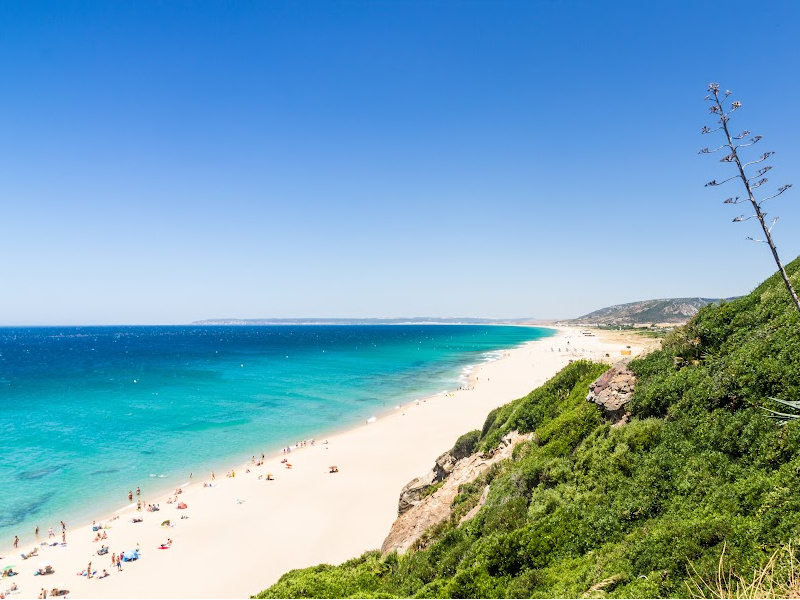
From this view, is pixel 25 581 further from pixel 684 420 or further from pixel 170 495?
pixel 684 420

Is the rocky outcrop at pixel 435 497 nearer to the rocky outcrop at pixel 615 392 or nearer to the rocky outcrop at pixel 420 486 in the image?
the rocky outcrop at pixel 420 486

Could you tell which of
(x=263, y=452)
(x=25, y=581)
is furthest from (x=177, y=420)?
(x=25, y=581)

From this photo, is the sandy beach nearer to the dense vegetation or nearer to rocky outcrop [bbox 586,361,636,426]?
rocky outcrop [bbox 586,361,636,426]

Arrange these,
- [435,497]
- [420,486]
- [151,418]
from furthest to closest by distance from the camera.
→ 1. [151,418]
2. [420,486]
3. [435,497]

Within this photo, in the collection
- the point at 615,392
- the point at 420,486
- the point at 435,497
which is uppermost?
the point at 615,392

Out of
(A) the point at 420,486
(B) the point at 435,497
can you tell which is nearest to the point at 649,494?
(B) the point at 435,497

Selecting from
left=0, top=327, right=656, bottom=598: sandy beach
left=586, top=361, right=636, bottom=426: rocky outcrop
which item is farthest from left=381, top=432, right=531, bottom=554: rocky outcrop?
left=0, top=327, right=656, bottom=598: sandy beach

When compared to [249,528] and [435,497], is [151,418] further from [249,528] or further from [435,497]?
[435,497]

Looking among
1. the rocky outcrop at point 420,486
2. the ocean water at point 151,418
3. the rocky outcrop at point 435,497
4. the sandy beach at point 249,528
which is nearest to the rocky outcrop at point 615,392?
the sandy beach at point 249,528
